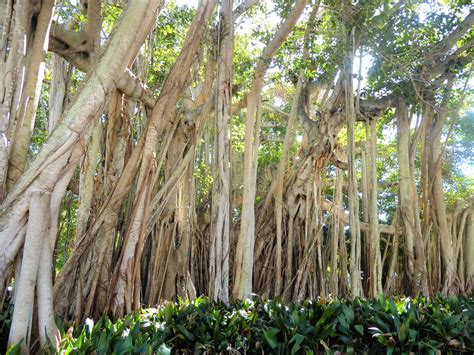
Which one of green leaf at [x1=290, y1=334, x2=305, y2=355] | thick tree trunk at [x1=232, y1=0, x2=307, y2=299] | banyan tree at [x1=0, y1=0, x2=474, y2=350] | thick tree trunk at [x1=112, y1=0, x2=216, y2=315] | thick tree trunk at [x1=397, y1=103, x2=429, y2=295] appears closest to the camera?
green leaf at [x1=290, y1=334, x2=305, y2=355]

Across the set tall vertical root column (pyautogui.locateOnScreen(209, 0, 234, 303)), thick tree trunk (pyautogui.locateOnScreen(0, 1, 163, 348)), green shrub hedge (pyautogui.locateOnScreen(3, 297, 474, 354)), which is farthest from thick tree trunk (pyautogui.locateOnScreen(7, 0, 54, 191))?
tall vertical root column (pyautogui.locateOnScreen(209, 0, 234, 303))

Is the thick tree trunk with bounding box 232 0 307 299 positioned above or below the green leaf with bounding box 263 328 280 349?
above

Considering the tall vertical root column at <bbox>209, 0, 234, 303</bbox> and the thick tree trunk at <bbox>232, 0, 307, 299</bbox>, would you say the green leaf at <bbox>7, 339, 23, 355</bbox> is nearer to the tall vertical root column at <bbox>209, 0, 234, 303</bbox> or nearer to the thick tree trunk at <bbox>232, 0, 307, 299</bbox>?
the tall vertical root column at <bbox>209, 0, 234, 303</bbox>

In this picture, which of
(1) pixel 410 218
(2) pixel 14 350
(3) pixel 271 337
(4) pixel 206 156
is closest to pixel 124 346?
(2) pixel 14 350

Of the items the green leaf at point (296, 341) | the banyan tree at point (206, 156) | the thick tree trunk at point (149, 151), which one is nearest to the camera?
the green leaf at point (296, 341)

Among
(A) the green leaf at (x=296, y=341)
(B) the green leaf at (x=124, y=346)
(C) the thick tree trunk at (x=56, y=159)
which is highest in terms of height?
(C) the thick tree trunk at (x=56, y=159)

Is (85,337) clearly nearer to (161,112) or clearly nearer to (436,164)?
(161,112)

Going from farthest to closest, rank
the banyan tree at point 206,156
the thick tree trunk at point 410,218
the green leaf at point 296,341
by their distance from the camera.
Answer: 1. the thick tree trunk at point 410,218
2. the banyan tree at point 206,156
3. the green leaf at point 296,341

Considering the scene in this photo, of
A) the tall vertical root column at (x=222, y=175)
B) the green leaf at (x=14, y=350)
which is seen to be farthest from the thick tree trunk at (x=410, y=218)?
the green leaf at (x=14, y=350)

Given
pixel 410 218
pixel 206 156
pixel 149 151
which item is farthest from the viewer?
pixel 206 156

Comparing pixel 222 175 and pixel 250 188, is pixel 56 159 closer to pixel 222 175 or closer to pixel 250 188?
pixel 222 175

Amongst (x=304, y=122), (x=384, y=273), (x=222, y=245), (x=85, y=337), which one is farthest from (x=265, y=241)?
(x=85, y=337)

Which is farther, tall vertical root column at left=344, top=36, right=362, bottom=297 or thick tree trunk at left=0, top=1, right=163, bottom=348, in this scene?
tall vertical root column at left=344, top=36, right=362, bottom=297

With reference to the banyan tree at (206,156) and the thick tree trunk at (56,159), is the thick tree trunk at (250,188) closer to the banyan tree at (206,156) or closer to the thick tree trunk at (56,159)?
the banyan tree at (206,156)
